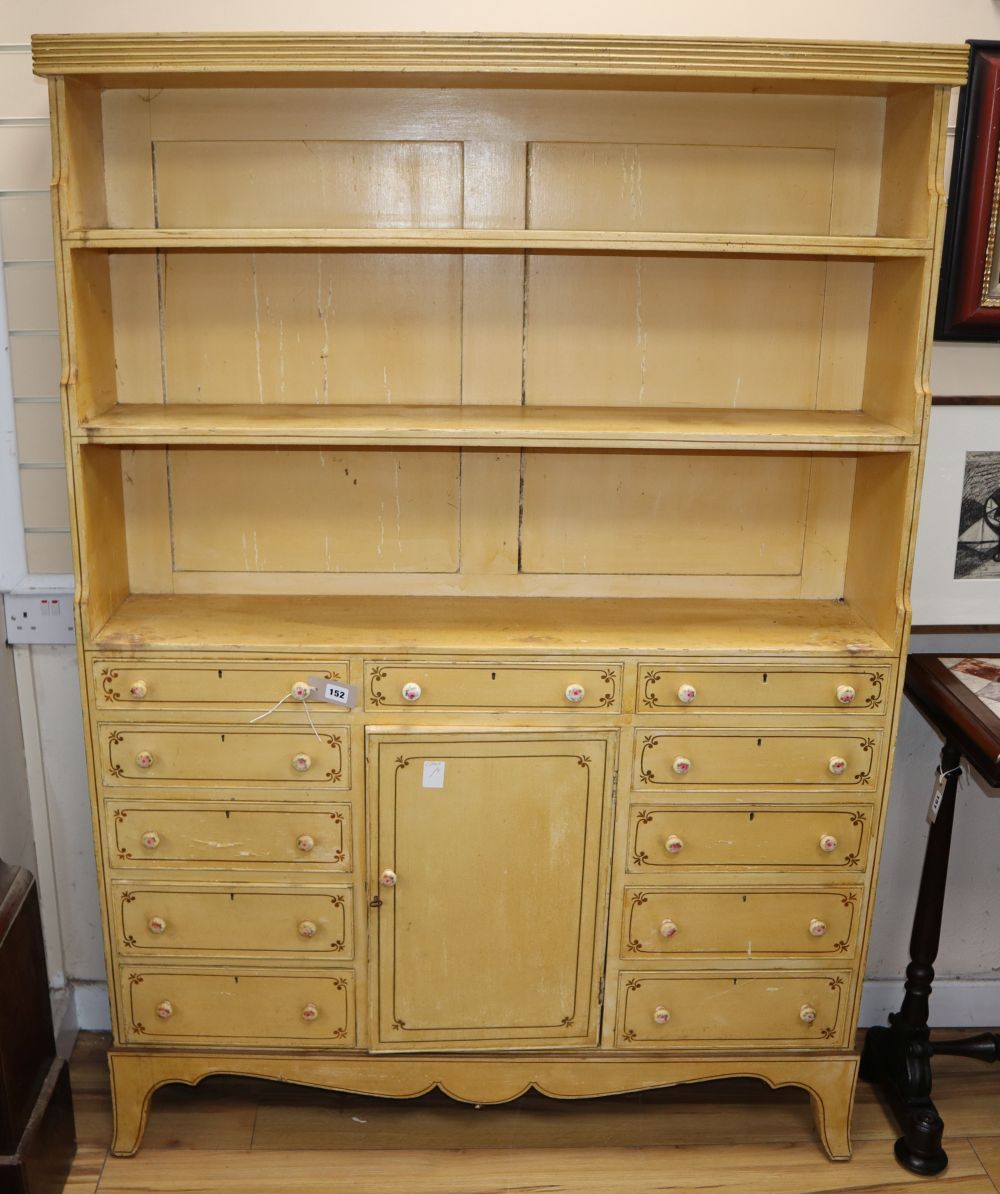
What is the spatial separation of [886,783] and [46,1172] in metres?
2.14

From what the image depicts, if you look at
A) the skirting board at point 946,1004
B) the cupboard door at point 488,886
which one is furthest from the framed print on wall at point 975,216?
the skirting board at point 946,1004

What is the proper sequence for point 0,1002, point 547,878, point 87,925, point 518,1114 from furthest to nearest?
point 87,925 → point 518,1114 → point 547,878 → point 0,1002

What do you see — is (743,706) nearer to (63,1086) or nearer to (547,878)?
(547,878)

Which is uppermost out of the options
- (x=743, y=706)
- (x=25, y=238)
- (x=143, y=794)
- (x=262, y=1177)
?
(x=25, y=238)

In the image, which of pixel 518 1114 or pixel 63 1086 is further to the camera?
pixel 518 1114

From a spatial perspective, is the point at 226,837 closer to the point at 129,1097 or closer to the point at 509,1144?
the point at 129,1097

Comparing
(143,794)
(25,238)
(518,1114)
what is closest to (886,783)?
(518,1114)

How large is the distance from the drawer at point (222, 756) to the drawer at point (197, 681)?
63mm

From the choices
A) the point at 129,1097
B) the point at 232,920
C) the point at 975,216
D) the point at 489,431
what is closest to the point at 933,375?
the point at 975,216

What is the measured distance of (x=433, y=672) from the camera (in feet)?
8.96

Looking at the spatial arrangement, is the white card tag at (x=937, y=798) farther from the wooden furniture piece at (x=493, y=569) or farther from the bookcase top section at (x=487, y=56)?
the bookcase top section at (x=487, y=56)

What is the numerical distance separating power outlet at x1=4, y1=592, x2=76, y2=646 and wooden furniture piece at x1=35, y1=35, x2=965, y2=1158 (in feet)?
0.72

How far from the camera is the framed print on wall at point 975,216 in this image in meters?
2.81

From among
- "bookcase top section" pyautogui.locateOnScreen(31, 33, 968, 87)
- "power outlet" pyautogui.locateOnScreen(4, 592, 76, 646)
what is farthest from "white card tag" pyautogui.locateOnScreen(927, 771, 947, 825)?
"power outlet" pyautogui.locateOnScreen(4, 592, 76, 646)
